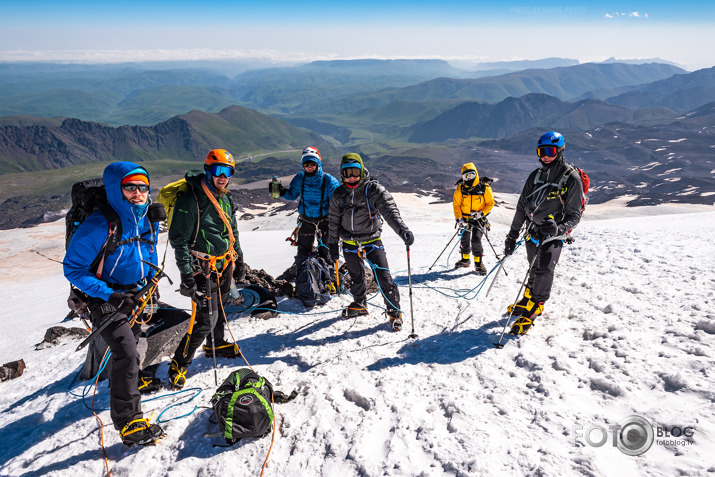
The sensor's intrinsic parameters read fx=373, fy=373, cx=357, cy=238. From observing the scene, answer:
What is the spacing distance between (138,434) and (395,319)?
4812mm

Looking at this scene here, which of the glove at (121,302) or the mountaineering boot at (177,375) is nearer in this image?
the glove at (121,302)

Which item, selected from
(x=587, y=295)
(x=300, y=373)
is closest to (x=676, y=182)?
(x=587, y=295)

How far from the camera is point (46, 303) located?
14266mm

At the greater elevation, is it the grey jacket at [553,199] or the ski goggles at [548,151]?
the ski goggles at [548,151]

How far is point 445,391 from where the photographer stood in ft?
18.0

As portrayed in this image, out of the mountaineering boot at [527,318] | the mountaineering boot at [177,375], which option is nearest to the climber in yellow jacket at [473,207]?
the mountaineering boot at [527,318]

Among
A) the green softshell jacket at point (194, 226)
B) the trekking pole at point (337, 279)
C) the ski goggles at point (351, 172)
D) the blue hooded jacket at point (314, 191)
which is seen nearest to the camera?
the green softshell jacket at point (194, 226)

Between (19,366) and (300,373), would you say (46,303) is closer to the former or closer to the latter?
(19,366)

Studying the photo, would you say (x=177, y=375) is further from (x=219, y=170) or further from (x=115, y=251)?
(x=219, y=170)

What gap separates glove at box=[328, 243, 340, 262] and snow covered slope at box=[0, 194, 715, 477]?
3.61ft

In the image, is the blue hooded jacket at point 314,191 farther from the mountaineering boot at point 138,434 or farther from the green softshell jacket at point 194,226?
the mountaineering boot at point 138,434

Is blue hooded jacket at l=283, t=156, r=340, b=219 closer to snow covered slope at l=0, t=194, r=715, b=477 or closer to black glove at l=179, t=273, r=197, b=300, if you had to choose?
snow covered slope at l=0, t=194, r=715, b=477

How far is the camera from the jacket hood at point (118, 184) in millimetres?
4578

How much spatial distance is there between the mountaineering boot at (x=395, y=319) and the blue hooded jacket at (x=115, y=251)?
472 centimetres
